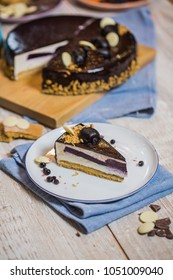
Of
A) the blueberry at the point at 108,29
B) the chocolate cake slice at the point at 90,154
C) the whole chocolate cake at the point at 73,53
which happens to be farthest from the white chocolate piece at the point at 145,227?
the blueberry at the point at 108,29

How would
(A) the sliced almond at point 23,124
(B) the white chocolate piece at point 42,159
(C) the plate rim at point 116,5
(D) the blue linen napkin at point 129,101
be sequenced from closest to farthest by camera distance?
(B) the white chocolate piece at point 42,159
(A) the sliced almond at point 23,124
(D) the blue linen napkin at point 129,101
(C) the plate rim at point 116,5

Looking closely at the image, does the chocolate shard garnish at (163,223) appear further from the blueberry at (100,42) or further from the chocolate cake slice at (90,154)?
the blueberry at (100,42)

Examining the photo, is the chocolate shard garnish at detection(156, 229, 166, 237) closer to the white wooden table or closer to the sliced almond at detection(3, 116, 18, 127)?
the white wooden table

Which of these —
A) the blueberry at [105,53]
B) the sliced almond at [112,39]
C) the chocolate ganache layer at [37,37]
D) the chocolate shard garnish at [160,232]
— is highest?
the sliced almond at [112,39]

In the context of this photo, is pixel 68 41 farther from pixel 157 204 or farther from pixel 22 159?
pixel 157 204

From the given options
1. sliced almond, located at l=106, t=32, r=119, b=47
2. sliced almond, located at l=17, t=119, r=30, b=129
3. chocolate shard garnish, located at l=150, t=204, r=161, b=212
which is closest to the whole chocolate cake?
sliced almond, located at l=106, t=32, r=119, b=47

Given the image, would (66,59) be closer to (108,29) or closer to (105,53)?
(105,53)
